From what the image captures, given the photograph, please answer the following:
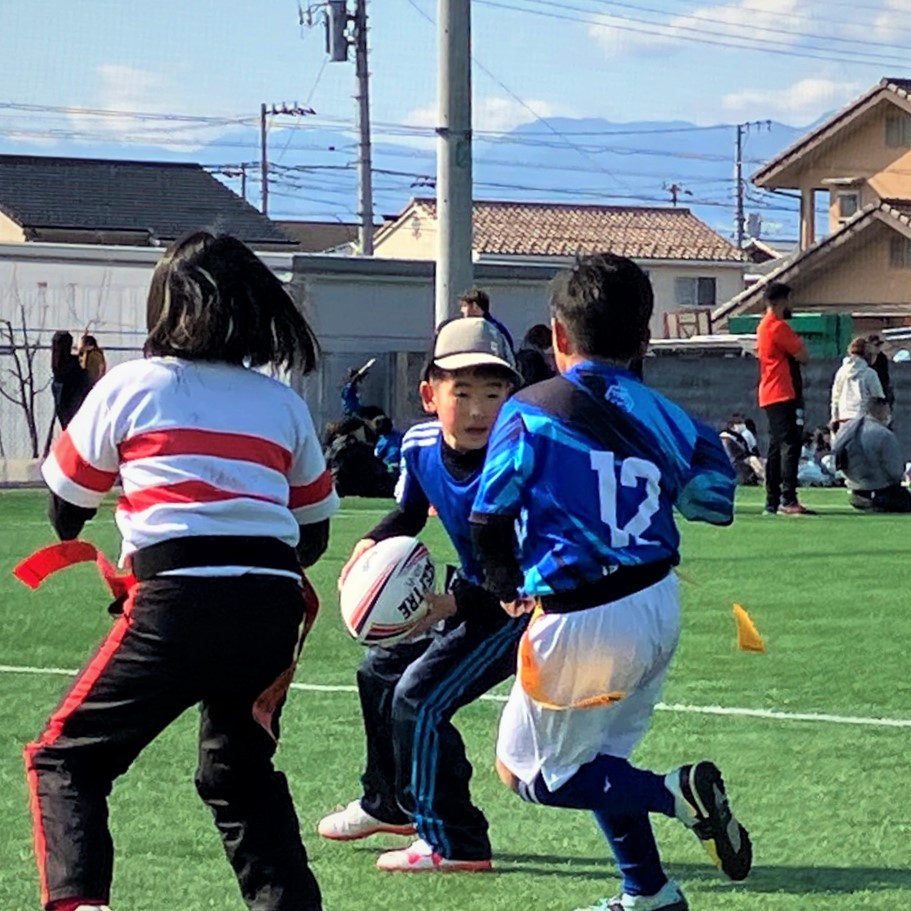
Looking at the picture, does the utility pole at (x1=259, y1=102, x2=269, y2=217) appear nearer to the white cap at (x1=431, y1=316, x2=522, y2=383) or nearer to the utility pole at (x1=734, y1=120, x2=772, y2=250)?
the utility pole at (x1=734, y1=120, x2=772, y2=250)

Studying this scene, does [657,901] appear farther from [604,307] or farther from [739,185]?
[739,185]

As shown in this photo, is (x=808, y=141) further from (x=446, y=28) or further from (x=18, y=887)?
(x=18, y=887)

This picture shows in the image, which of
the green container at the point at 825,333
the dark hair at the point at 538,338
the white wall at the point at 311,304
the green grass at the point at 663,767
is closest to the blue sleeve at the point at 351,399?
the white wall at the point at 311,304

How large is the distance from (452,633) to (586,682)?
928 mm

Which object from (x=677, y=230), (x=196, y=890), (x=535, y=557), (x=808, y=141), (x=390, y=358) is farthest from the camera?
(x=677, y=230)

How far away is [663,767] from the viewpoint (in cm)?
680

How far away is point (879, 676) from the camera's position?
864cm

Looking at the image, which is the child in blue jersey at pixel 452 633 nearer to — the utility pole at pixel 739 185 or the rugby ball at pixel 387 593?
the rugby ball at pixel 387 593

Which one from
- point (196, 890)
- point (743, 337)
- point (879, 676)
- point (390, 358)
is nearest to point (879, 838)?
point (196, 890)

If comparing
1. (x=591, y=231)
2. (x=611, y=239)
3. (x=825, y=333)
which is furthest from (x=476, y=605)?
(x=591, y=231)

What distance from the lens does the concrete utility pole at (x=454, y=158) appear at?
17.0 meters

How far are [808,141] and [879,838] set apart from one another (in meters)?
50.5

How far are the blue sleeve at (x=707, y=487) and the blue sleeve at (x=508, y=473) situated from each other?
1.31 ft

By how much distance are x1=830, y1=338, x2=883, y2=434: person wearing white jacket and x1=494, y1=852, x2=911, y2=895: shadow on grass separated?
13.8m
